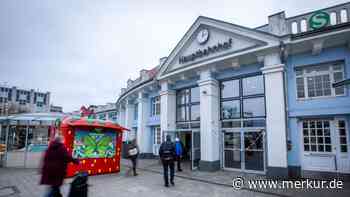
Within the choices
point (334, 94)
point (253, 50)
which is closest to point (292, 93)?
point (334, 94)

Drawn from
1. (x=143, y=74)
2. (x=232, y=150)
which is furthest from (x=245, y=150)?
(x=143, y=74)

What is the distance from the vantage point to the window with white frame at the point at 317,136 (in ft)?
26.3

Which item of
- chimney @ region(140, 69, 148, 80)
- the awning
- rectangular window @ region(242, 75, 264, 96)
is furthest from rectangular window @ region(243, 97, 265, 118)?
the awning

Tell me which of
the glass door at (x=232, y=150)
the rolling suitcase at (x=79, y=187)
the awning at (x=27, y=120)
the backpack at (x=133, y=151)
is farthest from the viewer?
the awning at (x=27, y=120)

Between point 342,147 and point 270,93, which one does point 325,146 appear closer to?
point 342,147

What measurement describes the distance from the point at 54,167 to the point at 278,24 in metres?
9.50

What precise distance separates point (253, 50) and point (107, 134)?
7825 mm

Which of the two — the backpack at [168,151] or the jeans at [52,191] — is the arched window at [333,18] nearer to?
the backpack at [168,151]

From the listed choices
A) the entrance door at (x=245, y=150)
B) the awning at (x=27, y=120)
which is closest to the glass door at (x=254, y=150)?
the entrance door at (x=245, y=150)

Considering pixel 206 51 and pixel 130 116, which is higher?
pixel 206 51

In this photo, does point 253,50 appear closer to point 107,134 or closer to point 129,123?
point 107,134

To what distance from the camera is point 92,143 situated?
9469 mm

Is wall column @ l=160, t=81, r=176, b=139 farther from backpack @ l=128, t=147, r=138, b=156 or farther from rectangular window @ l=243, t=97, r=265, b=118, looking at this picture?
rectangular window @ l=243, t=97, r=265, b=118

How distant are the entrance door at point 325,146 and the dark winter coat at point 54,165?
851 centimetres
